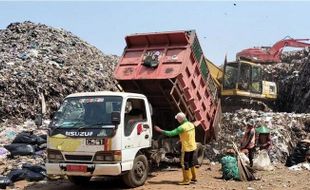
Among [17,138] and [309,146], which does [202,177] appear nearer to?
[309,146]

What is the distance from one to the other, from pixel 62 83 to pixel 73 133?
28.7ft

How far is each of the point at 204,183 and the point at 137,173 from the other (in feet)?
4.78

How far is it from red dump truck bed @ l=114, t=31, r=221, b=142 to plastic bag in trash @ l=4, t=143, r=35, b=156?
3.16 m

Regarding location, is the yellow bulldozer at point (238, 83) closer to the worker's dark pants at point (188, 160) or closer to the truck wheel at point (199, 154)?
the truck wheel at point (199, 154)

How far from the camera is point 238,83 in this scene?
58.4 ft

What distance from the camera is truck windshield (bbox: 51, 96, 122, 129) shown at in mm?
8227

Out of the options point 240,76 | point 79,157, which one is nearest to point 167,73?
point 79,157

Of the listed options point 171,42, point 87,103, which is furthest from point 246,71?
point 87,103

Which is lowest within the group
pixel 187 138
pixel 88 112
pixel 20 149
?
pixel 20 149

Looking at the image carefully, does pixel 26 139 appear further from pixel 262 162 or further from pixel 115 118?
pixel 262 162

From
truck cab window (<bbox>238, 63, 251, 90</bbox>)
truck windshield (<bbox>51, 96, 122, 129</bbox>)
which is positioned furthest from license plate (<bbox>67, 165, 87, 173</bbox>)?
truck cab window (<bbox>238, 63, 251, 90</bbox>)

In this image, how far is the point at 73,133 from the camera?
8109 millimetres

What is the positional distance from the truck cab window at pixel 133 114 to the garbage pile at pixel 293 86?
494 inches

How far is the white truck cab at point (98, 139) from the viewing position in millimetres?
7969
